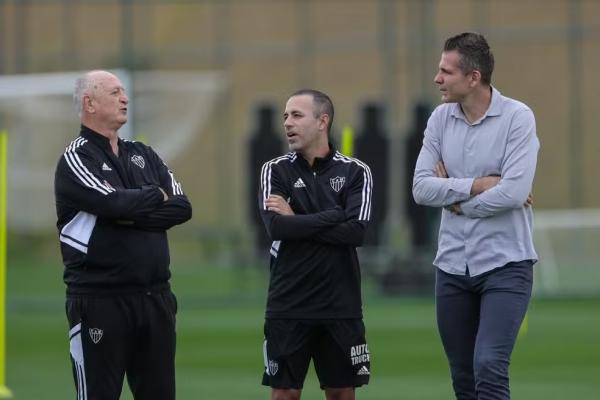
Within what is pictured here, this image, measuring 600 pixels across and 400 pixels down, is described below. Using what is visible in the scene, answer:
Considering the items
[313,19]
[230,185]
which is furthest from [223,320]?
[313,19]

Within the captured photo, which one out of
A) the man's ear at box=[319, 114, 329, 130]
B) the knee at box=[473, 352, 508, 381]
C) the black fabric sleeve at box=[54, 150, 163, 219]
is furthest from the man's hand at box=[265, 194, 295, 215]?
the knee at box=[473, 352, 508, 381]

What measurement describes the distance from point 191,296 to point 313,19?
1240 cm

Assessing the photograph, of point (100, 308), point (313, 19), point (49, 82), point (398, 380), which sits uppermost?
point (313, 19)

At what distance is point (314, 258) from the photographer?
820 cm

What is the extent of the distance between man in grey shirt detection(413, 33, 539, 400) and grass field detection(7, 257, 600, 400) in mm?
3543

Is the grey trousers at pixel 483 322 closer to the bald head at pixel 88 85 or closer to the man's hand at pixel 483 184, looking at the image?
the man's hand at pixel 483 184

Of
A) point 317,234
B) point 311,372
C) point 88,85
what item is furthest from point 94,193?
point 311,372

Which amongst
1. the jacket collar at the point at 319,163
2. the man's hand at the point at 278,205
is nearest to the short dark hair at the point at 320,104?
the jacket collar at the point at 319,163

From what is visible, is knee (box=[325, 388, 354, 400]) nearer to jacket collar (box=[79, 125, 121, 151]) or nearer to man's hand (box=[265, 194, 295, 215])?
man's hand (box=[265, 194, 295, 215])

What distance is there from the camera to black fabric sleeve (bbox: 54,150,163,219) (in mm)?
7605

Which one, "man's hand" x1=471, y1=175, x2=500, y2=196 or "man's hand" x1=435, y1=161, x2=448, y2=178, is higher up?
"man's hand" x1=435, y1=161, x2=448, y2=178

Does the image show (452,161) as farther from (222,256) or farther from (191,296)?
(222,256)

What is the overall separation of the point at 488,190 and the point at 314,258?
1.05m

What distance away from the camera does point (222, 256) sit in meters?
30.7
